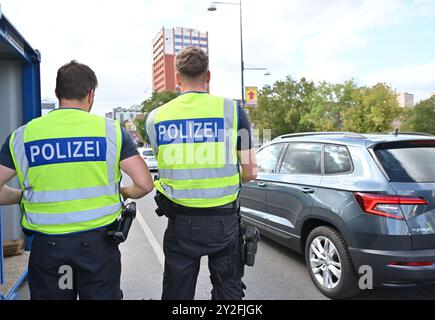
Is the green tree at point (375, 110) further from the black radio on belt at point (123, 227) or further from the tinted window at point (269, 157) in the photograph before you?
the black radio on belt at point (123, 227)

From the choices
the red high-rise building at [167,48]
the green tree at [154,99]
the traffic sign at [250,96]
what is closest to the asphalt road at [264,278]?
the traffic sign at [250,96]

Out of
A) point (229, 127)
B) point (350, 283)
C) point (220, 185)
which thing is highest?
point (229, 127)

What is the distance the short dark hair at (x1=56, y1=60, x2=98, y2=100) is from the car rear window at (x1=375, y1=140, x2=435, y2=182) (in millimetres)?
2669

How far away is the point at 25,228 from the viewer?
2158 millimetres

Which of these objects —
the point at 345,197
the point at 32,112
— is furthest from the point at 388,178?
the point at 32,112

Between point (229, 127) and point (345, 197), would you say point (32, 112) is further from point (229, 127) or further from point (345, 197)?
point (345, 197)

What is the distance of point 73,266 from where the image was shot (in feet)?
6.80

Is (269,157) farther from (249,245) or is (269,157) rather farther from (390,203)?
(249,245)

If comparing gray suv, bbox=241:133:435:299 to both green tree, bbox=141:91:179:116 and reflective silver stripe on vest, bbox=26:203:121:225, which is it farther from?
green tree, bbox=141:91:179:116

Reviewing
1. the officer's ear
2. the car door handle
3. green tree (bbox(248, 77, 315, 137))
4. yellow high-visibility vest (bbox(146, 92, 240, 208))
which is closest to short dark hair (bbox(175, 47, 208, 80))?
yellow high-visibility vest (bbox(146, 92, 240, 208))

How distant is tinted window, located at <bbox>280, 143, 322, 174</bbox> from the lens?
4340mm

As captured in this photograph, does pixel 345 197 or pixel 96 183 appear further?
pixel 345 197
